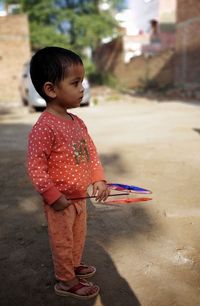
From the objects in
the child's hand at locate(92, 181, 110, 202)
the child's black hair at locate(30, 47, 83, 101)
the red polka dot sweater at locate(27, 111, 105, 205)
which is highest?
the child's black hair at locate(30, 47, 83, 101)

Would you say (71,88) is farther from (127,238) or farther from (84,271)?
(127,238)

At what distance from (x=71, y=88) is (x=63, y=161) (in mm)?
377

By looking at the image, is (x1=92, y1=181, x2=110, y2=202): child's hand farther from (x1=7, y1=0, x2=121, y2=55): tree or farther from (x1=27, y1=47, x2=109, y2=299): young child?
(x1=7, y1=0, x2=121, y2=55): tree

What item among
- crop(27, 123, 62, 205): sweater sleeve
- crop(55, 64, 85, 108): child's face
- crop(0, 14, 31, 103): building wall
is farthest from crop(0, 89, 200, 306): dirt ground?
crop(0, 14, 31, 103): building wall

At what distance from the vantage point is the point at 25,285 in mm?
2213

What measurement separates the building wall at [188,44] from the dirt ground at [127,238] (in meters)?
11.9

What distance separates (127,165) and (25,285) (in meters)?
2.67

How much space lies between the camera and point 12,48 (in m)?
17.2

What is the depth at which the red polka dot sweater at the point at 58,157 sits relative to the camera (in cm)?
184

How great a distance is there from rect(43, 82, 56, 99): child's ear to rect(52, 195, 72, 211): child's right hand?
0.52m

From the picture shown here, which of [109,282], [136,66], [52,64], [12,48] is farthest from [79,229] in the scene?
[136,66]

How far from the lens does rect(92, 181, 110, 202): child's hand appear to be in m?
2.08

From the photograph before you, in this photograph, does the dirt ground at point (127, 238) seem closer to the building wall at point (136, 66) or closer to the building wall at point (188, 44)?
the building wall at point (188, 44)

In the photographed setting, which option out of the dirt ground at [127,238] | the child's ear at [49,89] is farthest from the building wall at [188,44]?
the child's ear at [49,89]
